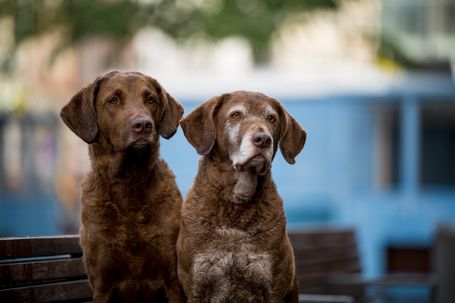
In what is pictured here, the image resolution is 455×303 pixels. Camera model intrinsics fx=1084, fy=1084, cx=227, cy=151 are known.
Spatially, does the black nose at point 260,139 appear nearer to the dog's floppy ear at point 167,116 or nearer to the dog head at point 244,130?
the dog head at point 244,130

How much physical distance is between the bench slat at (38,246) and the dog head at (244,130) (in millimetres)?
1050

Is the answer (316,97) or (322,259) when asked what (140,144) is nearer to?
(322,259)

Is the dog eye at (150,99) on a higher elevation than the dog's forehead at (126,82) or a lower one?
lower

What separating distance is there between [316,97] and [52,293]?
14263 mm

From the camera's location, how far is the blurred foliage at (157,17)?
1658 centimetres

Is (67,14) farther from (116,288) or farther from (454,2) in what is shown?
(116,288)

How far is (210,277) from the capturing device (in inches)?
232

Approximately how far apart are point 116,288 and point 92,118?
1.00 m

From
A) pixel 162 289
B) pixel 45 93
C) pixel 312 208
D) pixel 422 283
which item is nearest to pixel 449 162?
pixel 312 208

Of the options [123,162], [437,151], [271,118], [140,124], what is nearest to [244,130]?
[271,118]

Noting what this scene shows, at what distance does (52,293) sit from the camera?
20.6ft

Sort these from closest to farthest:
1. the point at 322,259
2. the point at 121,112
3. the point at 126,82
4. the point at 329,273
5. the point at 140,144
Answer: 1. the point at 140,144
2. the point at 121,112
3. the point at 126,82
4. the point at 322,259
5. the point at 329,273

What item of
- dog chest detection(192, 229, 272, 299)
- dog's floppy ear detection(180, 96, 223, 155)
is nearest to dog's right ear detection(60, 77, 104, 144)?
dog's floppy ear detection(180, 96, 223, 155)

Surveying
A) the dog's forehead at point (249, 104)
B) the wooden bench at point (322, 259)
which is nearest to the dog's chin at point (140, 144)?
the dog's forehead at point (249, 104)
